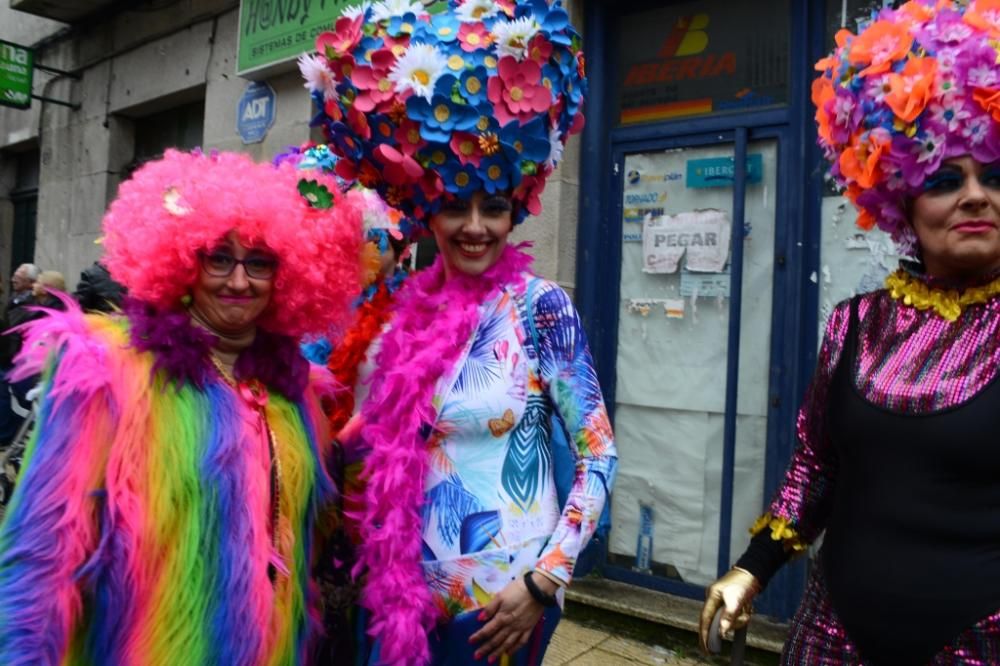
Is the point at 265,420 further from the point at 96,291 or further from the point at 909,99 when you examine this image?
the point at 96,291

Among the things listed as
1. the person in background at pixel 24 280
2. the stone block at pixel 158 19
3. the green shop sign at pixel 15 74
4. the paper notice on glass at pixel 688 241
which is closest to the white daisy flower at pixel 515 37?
the paper notice on glass at pixel 688 241

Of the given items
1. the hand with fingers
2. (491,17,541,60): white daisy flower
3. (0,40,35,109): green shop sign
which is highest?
(0,40,35,109): green shop sign

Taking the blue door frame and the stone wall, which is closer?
the blue door frame

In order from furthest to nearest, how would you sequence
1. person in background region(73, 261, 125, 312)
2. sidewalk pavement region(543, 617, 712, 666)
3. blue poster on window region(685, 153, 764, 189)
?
1. blue poster on window region(685, 153, 764, 189)
2. person in background region(73, 261, 125, 312)
3. sidewalk pavement region(543, 617, 712, 666)

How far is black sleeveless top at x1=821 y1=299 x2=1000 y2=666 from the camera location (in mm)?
1388

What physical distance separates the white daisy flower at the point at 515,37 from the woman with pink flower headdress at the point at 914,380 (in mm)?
681

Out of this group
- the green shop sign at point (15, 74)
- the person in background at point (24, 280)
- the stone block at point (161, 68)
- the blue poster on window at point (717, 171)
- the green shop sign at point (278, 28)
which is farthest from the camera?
the green shop sign at point (15, 74)

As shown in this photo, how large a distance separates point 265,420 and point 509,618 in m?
0.69

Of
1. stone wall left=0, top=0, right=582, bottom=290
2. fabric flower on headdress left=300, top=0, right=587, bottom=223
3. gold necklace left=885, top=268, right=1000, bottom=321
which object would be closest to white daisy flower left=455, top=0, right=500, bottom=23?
fabric flower on headdress left=300, top=0, right=587, bottom=223

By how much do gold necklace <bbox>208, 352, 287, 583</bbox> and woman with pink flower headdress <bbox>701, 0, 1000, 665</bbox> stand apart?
3.03 ft

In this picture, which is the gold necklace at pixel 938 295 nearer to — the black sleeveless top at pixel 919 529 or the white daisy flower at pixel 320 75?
the black sleeveless top at pixel 919 529

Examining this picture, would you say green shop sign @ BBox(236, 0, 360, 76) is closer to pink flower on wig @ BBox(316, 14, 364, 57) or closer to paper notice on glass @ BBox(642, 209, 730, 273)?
paper notice on glass @ BBox(642, 209, 730, 273)

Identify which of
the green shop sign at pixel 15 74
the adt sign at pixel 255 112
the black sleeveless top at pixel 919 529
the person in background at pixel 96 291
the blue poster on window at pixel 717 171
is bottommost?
the black sleeveless top at pixel 919 529

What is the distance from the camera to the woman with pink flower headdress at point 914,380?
55.2 inches
